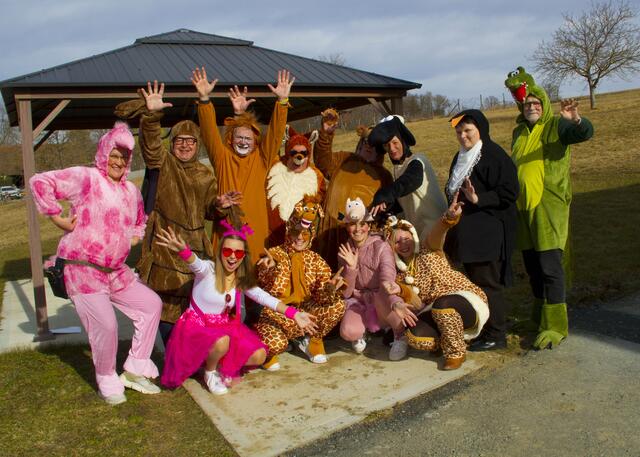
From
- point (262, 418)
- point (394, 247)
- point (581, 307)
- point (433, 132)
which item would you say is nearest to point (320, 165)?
point (394, 247)

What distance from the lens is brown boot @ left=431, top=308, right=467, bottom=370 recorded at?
13.0 feet

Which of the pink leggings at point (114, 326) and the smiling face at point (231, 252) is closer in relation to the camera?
the pink leggings at point (114, 326)

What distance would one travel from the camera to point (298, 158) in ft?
14.9

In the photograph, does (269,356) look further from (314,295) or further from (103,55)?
(103,55)

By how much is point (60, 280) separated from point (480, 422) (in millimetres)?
2738

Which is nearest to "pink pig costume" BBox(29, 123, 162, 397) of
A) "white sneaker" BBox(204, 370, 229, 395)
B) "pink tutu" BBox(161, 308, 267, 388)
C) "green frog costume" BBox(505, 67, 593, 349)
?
"pink tutu" BBox(161, 308, 267, 388)

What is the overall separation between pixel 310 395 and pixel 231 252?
1.09 meters

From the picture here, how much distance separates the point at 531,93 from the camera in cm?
428

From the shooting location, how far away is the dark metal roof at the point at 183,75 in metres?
5.19

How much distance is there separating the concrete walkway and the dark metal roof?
2.74 metres

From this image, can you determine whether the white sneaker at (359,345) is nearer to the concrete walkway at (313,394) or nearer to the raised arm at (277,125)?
the concrete walkway at (313,394)

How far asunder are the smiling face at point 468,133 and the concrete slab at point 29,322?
10.2ft

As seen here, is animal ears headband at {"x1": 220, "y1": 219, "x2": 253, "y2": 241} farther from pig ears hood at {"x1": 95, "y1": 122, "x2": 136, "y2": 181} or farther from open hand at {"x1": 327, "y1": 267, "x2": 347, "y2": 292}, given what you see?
pig ears hood at {"x1": 95, "y1": 122, "x2": 136, "y2": 181}

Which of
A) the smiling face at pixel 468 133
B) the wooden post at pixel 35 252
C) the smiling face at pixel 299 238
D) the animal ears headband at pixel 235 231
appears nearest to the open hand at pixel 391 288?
the smiling face at pixel 299 238
